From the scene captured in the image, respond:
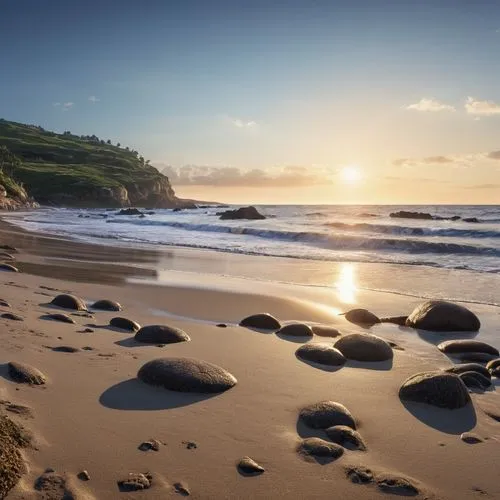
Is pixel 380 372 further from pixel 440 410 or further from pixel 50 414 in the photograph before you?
pixel 50 414

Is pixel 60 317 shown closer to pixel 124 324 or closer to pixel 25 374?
pixel 124 324

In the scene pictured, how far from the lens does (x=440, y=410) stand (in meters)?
4.19

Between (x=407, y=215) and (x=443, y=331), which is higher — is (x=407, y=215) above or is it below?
above

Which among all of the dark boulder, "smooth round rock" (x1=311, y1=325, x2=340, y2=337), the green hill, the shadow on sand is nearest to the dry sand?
the shadow on sand

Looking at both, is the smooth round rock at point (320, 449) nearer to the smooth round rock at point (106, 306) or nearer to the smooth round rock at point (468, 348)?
the smooth round rock at point (468, 348)

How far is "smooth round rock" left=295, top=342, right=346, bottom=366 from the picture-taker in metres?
5.40

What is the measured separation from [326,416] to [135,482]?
1639mm

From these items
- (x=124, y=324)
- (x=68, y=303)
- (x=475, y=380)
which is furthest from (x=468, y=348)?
(x=68, y=303)

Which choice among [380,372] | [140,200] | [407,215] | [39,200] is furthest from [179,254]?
[140,200]

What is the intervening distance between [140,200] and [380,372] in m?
131

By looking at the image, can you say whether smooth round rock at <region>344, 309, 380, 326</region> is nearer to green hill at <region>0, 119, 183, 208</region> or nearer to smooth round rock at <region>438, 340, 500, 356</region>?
smooth round rock at <region>438, 340, 500, 356</region>

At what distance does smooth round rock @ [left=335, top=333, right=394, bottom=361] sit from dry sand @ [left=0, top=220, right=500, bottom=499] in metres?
0.17

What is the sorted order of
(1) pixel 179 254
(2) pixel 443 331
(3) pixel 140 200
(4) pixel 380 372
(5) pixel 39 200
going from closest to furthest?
(4) pixel 380 372 → (2) pixel 443 331 → (1) pixel 179 254 → (5) pixel 39 200 → (3) pixel 140 200

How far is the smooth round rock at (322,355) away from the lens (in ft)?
17.7
